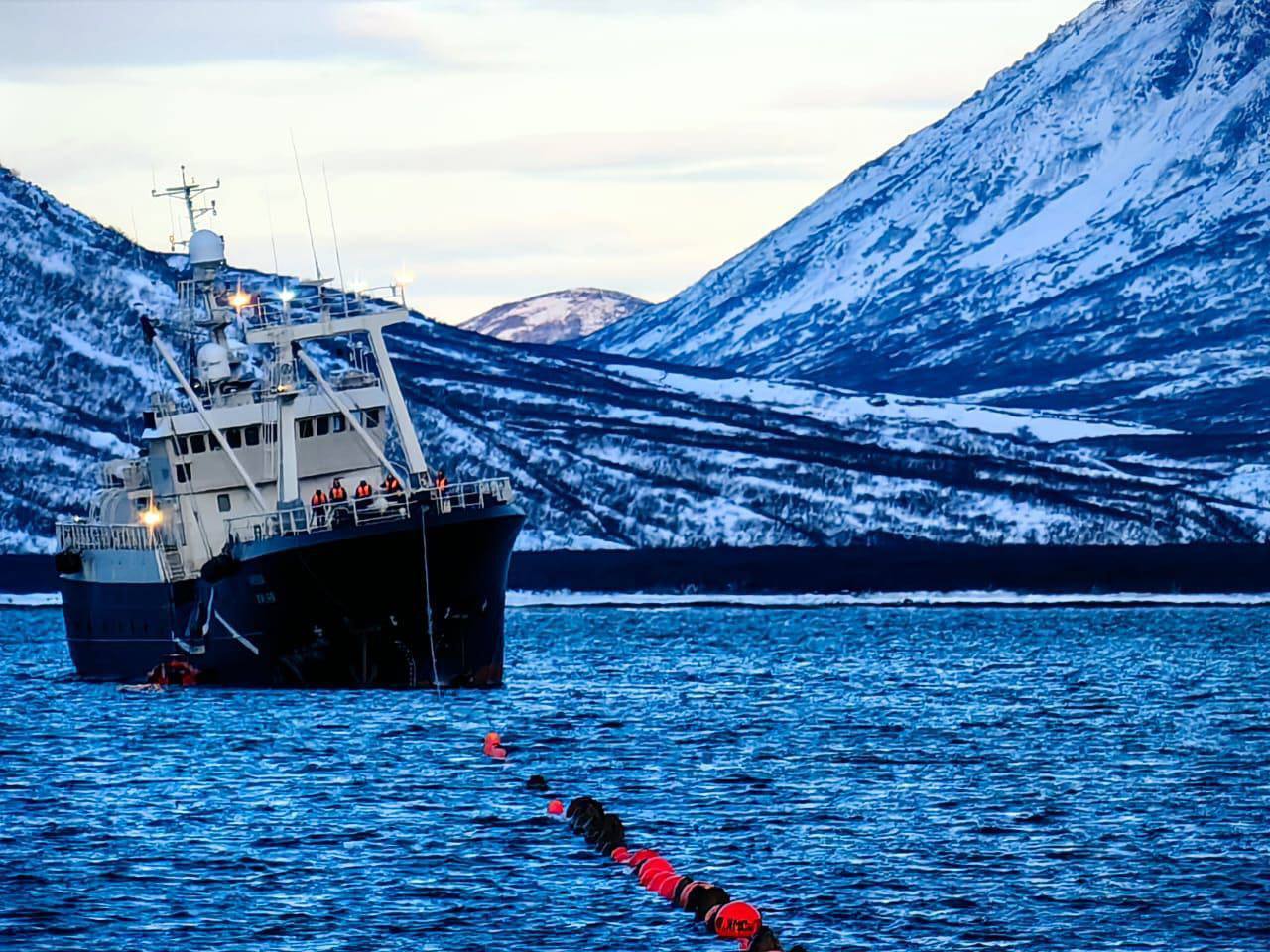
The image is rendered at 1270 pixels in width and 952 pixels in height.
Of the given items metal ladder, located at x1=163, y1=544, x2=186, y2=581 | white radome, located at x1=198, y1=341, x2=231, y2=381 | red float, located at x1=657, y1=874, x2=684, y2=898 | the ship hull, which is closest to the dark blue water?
red float, located at x1=657, y1=874, x2=684, y2=898

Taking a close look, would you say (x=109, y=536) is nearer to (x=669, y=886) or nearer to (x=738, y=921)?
(x=669, y=886)

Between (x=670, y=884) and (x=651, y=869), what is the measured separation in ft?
3.85

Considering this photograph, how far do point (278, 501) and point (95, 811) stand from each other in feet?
87.2

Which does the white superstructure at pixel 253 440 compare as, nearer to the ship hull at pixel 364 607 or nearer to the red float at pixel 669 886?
the ship hull at pixel 364 607

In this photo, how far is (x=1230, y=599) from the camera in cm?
17550

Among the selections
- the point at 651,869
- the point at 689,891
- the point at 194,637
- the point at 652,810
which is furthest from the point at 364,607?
the point at 689,891

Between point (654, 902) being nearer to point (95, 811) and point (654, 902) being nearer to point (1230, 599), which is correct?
point (95, 811)

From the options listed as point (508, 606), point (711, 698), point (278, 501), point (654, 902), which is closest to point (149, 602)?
point (278, 501)

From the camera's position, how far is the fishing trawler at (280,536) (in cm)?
7950

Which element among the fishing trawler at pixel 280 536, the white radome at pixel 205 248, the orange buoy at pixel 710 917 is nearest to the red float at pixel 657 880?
the orange buoy at pixel 710 917

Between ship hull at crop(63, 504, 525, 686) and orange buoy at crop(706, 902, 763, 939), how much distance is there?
39016 millimetres

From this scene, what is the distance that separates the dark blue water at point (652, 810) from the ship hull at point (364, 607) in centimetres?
111

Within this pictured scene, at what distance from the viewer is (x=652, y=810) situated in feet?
183

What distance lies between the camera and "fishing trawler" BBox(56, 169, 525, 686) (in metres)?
79.5
